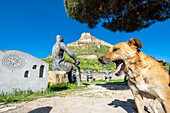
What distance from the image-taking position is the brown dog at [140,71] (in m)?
4.20

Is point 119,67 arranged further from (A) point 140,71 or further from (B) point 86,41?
(B) point 86,41

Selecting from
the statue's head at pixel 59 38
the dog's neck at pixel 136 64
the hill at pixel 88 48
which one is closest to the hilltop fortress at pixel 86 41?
the hill at pixel 88 48

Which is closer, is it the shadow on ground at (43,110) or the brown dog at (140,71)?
the brown dog at (140,71)

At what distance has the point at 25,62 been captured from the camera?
10352 mm

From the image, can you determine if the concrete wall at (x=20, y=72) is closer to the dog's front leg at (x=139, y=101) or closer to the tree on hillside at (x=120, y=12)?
the tree on hillside at (x=120, y=12)

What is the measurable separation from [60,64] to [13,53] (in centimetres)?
417

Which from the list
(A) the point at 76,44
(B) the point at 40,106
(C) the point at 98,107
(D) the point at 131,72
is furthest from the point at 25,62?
(A) the point at 76,44

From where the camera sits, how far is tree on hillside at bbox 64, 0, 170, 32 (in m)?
10.9

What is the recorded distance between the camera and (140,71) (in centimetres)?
449

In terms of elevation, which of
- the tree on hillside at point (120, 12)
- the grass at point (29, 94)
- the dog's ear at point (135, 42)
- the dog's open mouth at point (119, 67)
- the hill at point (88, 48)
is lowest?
the grass at point (29, 94)

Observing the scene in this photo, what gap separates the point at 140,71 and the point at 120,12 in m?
8.07

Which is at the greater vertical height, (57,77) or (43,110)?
(57,77)

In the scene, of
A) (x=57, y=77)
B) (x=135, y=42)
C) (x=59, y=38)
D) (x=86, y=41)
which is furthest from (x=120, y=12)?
(x=86, y=41)

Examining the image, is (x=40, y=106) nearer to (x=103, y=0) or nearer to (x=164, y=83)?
(x=164, y=83)
